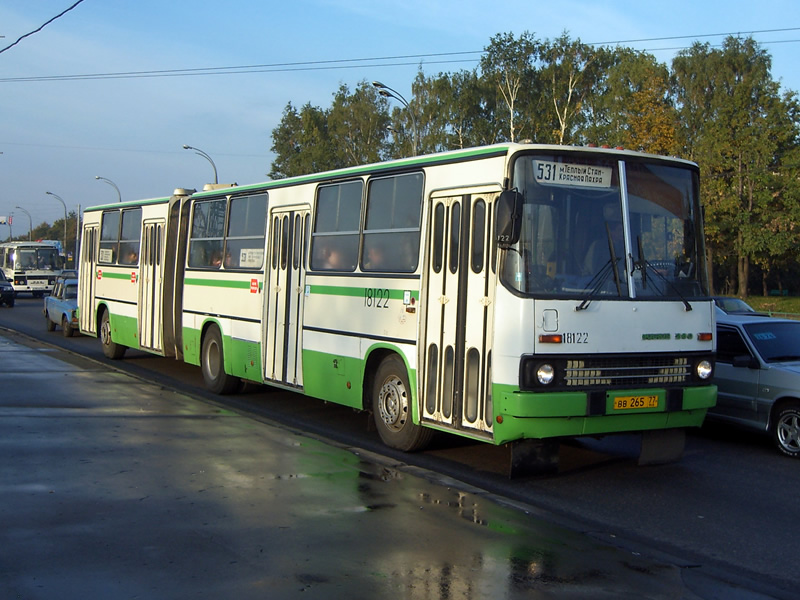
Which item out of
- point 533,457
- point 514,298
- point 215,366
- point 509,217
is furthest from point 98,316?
point 509,217

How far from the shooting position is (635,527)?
714 centimetres

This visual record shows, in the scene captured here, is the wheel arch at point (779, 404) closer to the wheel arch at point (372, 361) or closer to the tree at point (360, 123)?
the wheel arch at point (372, 361)

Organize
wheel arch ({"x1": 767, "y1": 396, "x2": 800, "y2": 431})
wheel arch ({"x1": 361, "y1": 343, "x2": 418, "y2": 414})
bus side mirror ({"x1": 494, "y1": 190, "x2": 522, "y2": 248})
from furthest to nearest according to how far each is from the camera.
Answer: wheel arch ({"x1": 767, "y1": 396, "x2": 800, "y2": 431}) → wheel arch ({"x1": 361, "y1": 343, "x2": 418, "y2": 414}) → bus side mirror ({"x1": 494, "y1": 190, "x2": 522, "y2": 248})

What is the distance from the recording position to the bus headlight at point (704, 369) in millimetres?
8758

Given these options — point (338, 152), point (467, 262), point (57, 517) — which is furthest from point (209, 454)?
point (338, 152)

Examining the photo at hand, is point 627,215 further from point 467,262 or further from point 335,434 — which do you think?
point 335,434

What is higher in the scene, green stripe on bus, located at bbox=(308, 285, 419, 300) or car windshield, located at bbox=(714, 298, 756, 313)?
car windshield, located at bbox=(714, 298, 756, 313)

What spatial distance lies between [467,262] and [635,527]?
9.53 ft

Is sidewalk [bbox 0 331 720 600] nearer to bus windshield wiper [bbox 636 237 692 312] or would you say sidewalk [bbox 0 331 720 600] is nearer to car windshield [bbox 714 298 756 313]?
bus windshield wiper [bbox 636 237 692 312]

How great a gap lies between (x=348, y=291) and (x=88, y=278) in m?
11.3

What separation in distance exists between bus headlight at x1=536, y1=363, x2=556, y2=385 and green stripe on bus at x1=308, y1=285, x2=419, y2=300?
1.86 metres

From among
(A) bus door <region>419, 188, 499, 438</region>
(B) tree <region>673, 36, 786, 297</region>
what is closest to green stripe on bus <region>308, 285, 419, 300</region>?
(A) bus door <region>419, 188, 499, 438</region>

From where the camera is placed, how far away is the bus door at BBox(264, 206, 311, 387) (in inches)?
466

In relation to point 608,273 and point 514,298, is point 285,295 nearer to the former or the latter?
point 514,298
